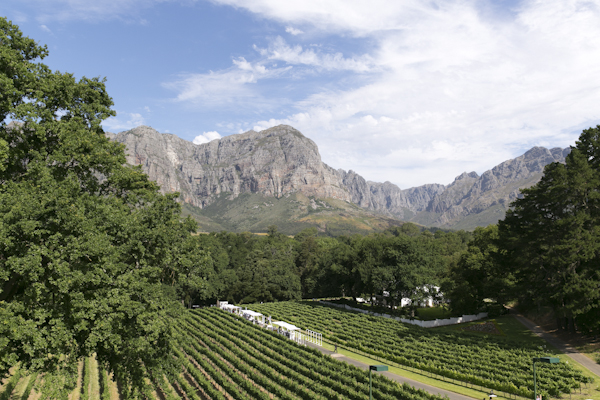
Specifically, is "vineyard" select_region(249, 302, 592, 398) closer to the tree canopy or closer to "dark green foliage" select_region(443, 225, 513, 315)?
"dark green foliage" select_region(443, 225, 513, 315)

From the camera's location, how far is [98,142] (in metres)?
18.2

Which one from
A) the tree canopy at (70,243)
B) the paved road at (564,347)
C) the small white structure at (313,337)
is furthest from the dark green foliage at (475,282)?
the tree canopy at (70,243)

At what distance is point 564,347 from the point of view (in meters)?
36.1

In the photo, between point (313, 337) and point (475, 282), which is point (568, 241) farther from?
point (313, 337)

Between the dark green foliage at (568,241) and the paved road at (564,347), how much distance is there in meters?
2.68

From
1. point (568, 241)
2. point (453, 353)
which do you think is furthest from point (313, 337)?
point (568, 241)

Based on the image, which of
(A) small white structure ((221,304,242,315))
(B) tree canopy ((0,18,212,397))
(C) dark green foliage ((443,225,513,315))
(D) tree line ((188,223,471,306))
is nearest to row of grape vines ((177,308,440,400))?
(B) tree canopy ((0,18,212,397))

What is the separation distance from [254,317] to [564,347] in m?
36.7

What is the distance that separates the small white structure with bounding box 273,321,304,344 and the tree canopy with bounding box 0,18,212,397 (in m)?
23.0

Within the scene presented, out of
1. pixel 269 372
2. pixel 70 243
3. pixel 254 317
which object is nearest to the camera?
pixel 70 243

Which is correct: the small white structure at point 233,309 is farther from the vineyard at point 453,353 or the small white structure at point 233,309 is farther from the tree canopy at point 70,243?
the tree canopy at point 70,243

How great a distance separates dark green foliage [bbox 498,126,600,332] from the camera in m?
32.9

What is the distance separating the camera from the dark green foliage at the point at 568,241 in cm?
3291

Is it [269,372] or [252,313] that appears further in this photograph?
[252,313]
